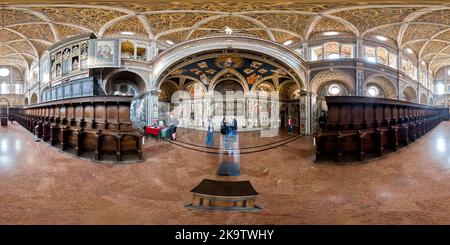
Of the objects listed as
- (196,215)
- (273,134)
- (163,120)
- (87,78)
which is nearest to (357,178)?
(273,134)

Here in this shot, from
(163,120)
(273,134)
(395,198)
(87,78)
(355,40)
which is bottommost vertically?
(395,198)

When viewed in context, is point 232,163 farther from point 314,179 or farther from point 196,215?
point 314,179

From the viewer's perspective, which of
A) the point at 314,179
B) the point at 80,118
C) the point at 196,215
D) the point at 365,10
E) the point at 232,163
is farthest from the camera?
the point at 80,118

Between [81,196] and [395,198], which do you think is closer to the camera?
[81,196]

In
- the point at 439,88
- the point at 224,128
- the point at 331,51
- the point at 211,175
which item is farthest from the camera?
the point at 439,88

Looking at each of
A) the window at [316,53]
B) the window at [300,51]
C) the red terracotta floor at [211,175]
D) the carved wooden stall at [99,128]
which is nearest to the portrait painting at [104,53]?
the carved wooden stall at [99,128]

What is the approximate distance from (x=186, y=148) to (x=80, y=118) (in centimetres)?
119

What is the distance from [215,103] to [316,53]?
996 millimetres

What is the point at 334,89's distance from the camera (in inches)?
74.2

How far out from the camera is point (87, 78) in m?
1.68

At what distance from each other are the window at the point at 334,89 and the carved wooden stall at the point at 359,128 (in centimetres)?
17

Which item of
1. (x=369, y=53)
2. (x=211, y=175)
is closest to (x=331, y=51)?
(x=369, y=53)

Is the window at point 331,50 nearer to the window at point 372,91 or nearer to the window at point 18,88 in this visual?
the window at point 372,91

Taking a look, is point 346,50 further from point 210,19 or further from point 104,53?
point 104,53
